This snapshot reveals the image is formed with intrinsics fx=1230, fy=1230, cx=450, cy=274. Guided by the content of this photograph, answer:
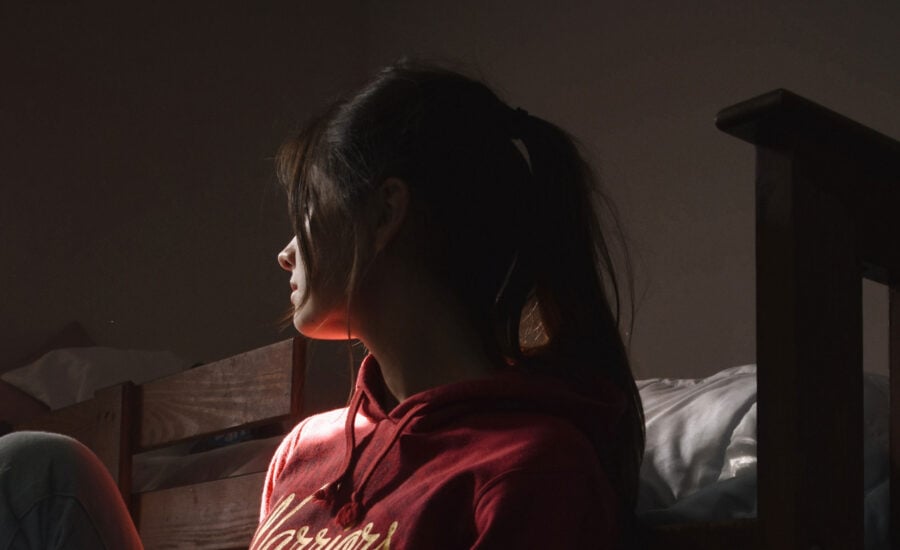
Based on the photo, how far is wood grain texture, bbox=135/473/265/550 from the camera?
1.47 m

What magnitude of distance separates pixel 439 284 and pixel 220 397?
70 centimetres

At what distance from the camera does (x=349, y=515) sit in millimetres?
903

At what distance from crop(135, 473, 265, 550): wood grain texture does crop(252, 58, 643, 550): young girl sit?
0.47m

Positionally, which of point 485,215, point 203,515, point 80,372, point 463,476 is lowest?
point 80,372

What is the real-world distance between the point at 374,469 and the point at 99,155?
86.6 inches

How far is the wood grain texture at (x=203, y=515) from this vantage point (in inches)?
58.0

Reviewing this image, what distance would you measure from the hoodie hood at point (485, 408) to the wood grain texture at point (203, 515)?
0.53 metres

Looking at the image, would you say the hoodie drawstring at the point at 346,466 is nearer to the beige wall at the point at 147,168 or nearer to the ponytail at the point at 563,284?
the ponytail at the point at 563,284

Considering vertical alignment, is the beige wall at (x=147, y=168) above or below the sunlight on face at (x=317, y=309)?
below

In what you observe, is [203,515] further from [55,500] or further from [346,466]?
[346,466]

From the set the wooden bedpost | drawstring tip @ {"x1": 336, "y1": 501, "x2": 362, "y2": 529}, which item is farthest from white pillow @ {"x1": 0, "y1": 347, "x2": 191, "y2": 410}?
the wooden bedpost

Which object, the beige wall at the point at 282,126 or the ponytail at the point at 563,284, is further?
the beige wall at the point at 282,126

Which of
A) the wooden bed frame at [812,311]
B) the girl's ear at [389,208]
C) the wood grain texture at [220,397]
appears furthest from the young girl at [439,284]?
the wood grain texture at [220,397]

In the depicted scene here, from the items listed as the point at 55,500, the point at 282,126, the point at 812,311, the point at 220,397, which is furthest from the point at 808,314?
→ the point at 282,126
